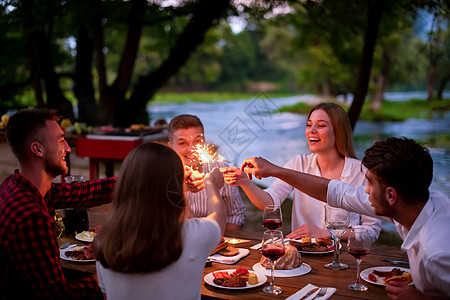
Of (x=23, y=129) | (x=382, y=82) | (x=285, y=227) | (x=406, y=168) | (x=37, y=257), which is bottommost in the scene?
(x=285, y=227)

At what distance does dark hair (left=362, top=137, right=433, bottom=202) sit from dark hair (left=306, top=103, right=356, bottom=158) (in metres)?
1.31

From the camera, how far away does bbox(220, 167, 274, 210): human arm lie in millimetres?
2766

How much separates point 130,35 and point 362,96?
14.0 ft

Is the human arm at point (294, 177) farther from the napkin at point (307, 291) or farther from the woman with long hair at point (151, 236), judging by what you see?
the woman with long hair at point (151, 236)

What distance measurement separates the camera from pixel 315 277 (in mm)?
2098

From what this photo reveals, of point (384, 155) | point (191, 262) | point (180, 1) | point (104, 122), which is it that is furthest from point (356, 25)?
point (191, 262)

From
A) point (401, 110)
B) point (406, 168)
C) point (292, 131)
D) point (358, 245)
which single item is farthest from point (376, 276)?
point (292, 131)

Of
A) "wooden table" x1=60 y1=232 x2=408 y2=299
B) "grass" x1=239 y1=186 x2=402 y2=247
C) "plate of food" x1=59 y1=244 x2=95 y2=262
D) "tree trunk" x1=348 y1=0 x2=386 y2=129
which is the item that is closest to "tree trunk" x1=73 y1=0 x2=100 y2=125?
"grass" x1=239 y1=186 x2=402 y2=247

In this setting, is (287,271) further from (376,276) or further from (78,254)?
(78,254)

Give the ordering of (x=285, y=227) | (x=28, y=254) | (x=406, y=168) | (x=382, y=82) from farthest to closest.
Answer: (x=382, y=82)
(x=285, y=227)
(x=28, y=254)
(x=406, y=168)

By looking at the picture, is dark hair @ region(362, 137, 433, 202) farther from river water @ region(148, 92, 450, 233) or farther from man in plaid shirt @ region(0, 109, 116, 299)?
river water @ region(148, 92, 450, 233)

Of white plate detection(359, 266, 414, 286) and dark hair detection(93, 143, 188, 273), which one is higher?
dark hair detection(93, 143, 188, 273)

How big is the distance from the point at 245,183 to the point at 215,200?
2.85 feet

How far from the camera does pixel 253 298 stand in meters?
1.87
